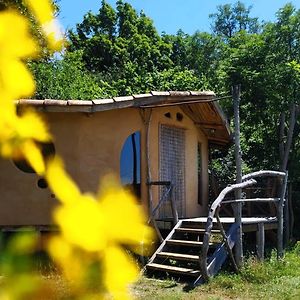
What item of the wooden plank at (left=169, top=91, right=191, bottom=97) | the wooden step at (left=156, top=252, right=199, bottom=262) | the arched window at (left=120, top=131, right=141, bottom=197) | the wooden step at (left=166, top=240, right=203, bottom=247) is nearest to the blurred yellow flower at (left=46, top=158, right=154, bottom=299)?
the wooden step at (left=156, top=252, right=199, bottom=262)

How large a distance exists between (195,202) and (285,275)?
4.02m

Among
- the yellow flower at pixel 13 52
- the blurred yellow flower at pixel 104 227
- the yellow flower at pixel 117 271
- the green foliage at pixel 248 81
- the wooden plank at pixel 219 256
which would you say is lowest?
the wooden plank at pixel 219 256

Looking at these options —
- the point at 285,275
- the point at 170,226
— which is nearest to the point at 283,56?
the point at 170,226

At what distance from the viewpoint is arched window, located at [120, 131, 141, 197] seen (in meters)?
9.95

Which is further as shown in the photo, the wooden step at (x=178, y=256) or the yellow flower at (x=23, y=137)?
the wooden step at (x=178, y=256)

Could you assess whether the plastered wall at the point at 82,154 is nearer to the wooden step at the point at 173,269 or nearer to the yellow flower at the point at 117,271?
the wooden step at the point at 173,269

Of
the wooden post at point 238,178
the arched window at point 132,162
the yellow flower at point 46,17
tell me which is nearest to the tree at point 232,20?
the arched window at point 132,162

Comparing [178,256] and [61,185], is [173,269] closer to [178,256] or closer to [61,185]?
[178,256]

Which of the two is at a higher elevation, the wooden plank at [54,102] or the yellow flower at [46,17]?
the wooden plank at [54,102]

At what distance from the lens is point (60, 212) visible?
579 mm

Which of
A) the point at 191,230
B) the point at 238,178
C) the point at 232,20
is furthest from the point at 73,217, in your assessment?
the point at 232,20

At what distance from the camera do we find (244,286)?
307 inches

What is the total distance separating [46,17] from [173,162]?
10826 millimetres

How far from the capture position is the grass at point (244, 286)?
7160 millimetres
